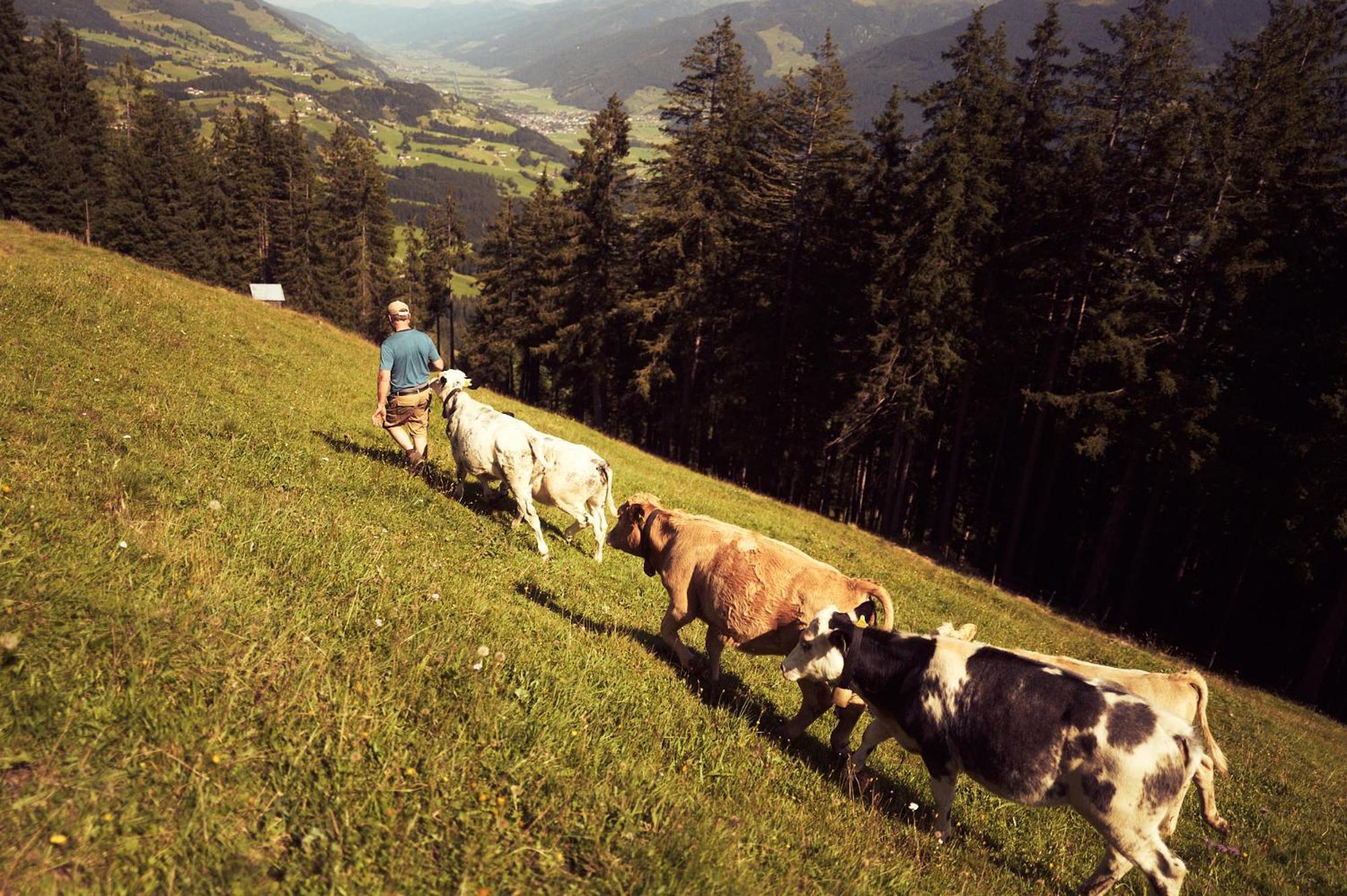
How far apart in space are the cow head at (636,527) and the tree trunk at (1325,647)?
25.3 metres

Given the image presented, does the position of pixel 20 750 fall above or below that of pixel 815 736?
above

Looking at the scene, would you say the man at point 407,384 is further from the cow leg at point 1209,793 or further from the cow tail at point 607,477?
the cow leg at point 1209,793

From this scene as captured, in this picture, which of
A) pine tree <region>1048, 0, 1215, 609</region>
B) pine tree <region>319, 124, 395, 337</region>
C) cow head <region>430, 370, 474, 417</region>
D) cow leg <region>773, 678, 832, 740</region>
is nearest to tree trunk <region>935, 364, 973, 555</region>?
pine tree <region>1048, 0, 1215, 609</region>

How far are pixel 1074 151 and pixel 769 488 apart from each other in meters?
21.5

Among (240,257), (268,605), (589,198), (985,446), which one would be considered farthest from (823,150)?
(240,257)

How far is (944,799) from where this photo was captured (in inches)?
224

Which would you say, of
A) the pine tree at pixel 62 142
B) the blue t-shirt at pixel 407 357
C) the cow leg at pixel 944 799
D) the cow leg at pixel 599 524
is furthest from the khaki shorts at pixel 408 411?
the pine tree at pixel 62 142

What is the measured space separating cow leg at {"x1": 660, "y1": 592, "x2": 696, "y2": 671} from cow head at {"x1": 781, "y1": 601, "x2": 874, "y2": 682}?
142 centimetres

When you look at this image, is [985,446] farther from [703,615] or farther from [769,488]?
[703,615]

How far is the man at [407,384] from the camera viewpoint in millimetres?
10031

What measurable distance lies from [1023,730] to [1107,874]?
1408 millimetres

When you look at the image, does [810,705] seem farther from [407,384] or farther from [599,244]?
[599,244]

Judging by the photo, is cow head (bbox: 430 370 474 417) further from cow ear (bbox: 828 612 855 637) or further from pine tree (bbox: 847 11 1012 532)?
pine tree (bbox: 847 11 1012 532)

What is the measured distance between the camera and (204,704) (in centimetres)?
346
